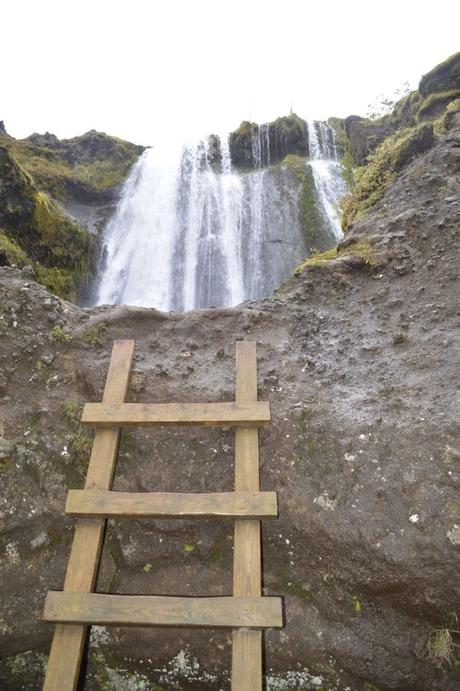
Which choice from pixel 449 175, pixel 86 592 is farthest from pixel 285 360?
pixel 449 175

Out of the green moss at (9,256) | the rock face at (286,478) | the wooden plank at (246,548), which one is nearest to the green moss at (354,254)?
the rock face at (286,478)

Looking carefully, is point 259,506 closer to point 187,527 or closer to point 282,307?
point 187,527

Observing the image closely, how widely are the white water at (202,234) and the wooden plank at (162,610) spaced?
10777 millimetres

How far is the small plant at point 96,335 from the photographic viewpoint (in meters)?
4.17

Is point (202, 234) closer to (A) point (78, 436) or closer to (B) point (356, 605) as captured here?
(A) point (78, 436)

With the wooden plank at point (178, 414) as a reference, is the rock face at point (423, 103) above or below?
above

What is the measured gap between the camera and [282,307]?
470 centimetres

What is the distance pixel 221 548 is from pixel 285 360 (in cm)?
168

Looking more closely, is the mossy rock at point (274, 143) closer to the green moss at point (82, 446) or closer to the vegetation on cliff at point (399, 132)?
the vegetation on cliff at point (399, 132)

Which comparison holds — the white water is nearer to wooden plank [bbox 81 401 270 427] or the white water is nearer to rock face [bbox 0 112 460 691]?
rock face [bbox 0 112 460 691]

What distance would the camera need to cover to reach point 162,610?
249 cm

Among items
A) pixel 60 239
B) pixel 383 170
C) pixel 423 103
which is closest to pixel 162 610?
pixel 383 170

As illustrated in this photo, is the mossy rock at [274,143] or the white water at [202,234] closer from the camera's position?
the white water at [202,234]

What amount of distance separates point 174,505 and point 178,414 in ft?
2.10
